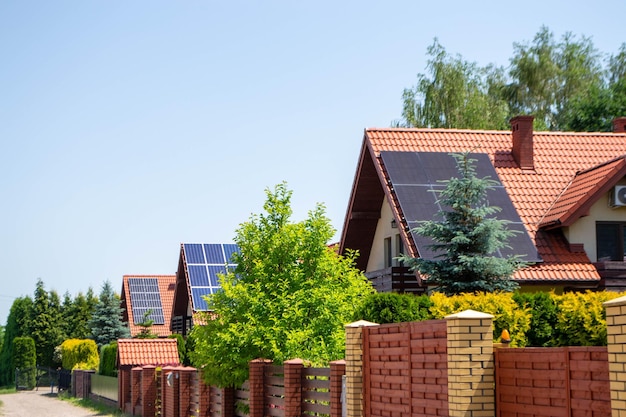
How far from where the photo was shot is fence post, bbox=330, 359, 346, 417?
1440 cm

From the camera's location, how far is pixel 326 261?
20609 mm

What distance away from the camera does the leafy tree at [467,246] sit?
21.5 meters

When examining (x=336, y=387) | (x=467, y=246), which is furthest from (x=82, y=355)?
(x=336, y=387)

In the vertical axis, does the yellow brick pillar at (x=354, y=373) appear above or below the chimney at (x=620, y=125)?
below

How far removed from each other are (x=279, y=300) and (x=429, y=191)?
722 cm

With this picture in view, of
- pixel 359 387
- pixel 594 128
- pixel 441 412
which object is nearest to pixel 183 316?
pixel 594 128

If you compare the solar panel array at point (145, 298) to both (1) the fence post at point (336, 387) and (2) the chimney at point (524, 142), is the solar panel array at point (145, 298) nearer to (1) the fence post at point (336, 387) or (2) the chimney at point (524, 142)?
(2) the chimney at point (524, 142)

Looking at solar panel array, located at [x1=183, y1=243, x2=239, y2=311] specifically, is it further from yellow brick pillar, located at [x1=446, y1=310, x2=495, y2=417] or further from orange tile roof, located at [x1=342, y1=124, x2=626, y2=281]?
yellow brick pillar, located at [x1=446, y1=310, x2=495, y2=417]

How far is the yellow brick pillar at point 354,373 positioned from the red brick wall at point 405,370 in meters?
0.10

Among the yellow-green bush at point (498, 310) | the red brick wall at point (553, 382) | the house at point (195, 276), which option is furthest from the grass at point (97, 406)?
the red brick wall at point (553, 382)

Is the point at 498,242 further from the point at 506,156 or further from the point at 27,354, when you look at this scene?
the point at 27,354

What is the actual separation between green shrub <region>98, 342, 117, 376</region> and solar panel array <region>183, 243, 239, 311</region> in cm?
375

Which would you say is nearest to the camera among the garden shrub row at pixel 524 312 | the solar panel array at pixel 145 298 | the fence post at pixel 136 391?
the garden shrub row at pixel 524 312

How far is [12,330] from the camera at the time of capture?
72.2 metres
